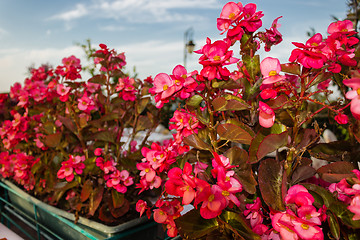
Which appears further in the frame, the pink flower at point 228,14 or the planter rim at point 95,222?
the planter rim at point 95,222

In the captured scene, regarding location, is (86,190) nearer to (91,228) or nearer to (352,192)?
(91,228)

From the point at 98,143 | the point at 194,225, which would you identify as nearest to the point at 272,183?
the point at 194,225

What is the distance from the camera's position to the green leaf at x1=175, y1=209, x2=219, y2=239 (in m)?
0.54

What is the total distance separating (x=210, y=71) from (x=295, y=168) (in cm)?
24

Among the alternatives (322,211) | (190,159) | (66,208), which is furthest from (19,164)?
(322,211)

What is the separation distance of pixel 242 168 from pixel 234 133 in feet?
0.22

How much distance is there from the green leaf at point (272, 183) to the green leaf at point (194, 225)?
4.9 inches

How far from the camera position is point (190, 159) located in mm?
647

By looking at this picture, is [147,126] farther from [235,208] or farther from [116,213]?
[235,208]

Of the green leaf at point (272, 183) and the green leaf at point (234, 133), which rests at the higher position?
the green leaf at point (234, 133)

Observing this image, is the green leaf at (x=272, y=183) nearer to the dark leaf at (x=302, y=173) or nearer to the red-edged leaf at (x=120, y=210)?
the dark leaf at (x=302, y=173)

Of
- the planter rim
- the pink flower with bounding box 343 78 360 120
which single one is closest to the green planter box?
the planter rim

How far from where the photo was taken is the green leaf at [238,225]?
0.50 meters

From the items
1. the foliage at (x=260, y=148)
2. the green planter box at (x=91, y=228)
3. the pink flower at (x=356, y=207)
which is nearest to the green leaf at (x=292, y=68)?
the foliage at (x=260, y=148)
